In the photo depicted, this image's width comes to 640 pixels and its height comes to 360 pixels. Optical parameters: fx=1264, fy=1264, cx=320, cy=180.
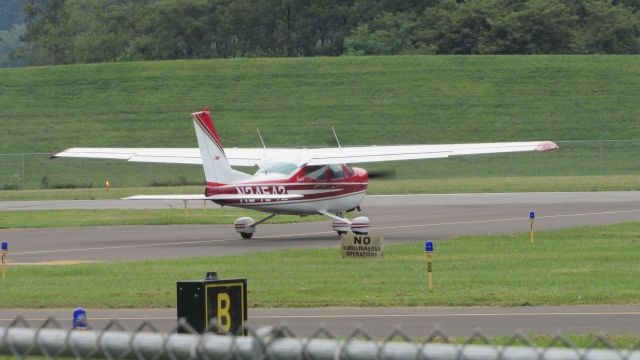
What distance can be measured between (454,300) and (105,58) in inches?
4597

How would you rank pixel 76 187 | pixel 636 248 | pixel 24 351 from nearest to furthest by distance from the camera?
pixel 24 351
pixel 636 248
pixel 76 187

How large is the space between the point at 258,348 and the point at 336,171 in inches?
1064

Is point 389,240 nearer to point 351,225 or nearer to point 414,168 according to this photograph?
point 351,225

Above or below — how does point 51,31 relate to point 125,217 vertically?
above

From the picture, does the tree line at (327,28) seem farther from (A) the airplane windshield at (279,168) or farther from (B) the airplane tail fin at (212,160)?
(B) the airplane tail fin at (212,160)

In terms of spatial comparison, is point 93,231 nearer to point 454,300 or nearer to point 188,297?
point 454,300

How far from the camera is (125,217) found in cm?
4000

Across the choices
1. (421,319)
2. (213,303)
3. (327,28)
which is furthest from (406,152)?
(327,28)

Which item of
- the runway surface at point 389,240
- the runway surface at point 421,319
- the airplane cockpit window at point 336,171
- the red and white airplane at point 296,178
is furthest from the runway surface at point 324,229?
the runway surface at point 421,319

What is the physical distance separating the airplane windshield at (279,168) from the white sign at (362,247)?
7023 millimetres

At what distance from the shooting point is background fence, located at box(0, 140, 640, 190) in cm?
6588

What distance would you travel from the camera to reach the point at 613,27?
101812 millimetres

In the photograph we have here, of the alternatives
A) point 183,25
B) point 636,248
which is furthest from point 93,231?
point 183,25

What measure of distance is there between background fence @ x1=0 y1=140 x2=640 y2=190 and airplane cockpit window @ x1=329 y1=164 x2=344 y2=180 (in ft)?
98.3
